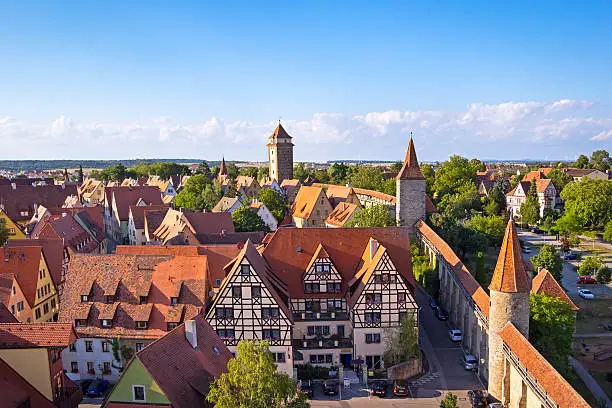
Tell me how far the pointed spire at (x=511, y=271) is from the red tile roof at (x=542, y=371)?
7.26 feet

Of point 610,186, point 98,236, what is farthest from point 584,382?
point 610,186

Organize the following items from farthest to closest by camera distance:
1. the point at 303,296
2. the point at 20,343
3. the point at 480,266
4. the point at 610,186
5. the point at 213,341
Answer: the point at 610,186, the point at 480,266, the point at 303,296, the point at 213,341, the point at 20,343

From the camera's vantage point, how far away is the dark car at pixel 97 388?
31453 mm

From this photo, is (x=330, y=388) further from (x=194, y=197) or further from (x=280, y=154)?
(x=280, y=154)

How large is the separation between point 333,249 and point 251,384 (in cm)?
2102

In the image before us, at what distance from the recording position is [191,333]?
23.3m

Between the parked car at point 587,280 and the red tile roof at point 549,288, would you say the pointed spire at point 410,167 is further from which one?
the red tile roof at point 549,288

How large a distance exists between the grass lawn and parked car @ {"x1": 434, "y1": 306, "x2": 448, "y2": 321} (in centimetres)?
1136

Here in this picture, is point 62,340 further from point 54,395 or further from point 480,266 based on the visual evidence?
point 480,266

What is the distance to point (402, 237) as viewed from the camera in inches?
1551

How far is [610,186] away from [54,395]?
9686cm

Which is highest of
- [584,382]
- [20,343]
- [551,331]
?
[20,343]

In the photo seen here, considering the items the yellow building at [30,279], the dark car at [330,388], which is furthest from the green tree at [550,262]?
the yellow building at [30,279]

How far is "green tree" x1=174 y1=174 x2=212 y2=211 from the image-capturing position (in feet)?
275
